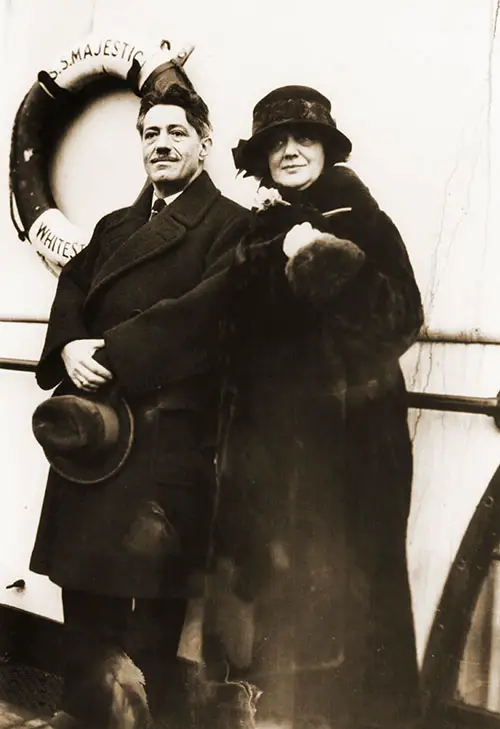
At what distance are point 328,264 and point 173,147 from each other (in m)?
0.57

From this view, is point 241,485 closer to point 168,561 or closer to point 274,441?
point 274,441

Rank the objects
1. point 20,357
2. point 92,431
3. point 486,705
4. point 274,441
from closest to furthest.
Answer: point 486,705
point 274,441
point 92,431
point 20,357

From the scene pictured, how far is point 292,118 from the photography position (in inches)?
85.0

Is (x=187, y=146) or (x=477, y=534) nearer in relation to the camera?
(x=477, y=534)

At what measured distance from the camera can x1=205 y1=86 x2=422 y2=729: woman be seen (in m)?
2.06

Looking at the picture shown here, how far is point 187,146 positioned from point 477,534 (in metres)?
1.25

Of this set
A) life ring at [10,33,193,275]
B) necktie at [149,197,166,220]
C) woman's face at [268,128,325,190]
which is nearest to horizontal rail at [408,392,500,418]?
woman's face at [268,128,325,190]

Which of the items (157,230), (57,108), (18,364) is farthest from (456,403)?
(57,108)

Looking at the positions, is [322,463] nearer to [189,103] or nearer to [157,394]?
[157,394]

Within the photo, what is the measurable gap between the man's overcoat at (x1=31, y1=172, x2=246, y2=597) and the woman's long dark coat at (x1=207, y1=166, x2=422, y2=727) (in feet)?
0.53

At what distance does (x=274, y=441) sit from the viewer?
2.13 m

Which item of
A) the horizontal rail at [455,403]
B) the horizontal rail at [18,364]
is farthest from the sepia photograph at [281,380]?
the horizontal rail at [18,364]

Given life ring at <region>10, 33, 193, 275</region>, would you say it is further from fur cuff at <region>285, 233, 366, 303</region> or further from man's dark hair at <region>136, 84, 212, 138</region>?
fur cuff at <region>285, 233, 366, 303</region>

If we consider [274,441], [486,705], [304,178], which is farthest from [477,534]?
[304,178]
